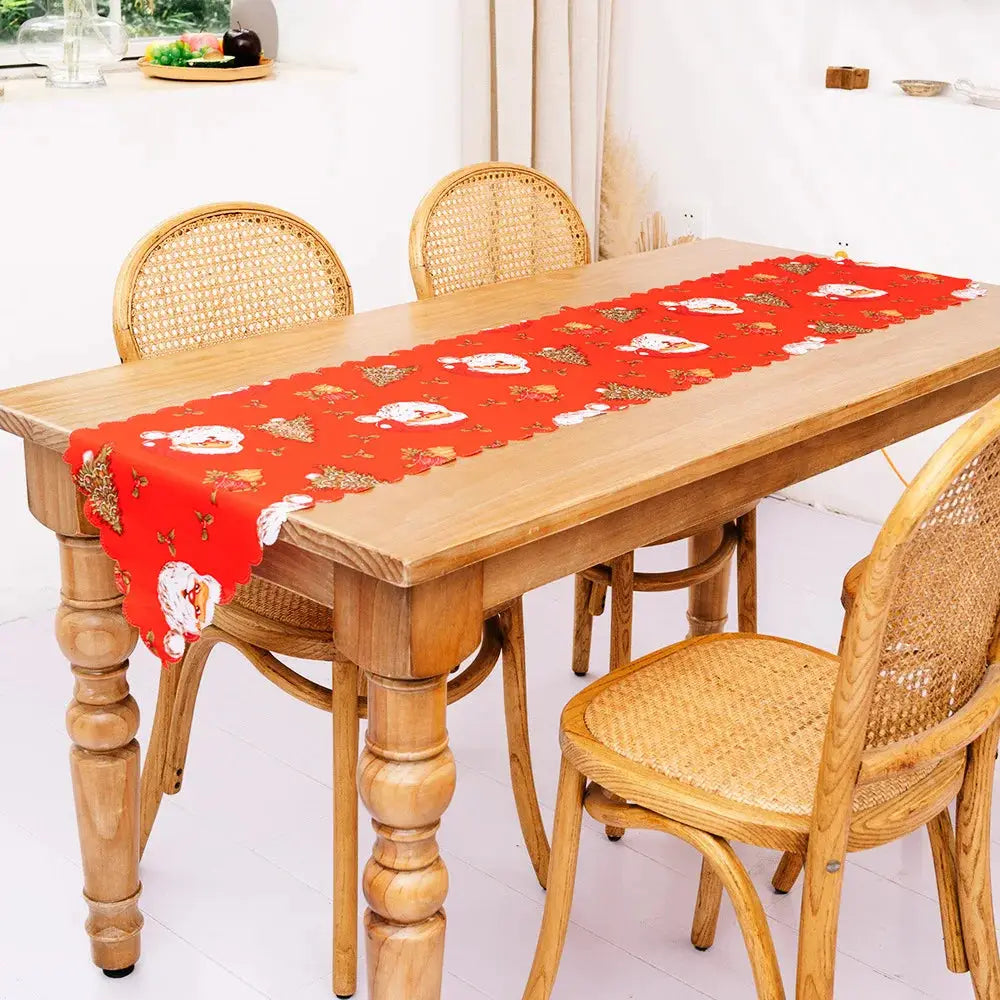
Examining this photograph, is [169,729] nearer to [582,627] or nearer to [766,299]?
[582,627]

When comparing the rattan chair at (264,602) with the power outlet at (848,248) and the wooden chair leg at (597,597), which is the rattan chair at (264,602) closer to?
the wooden chair leg at (597,597)

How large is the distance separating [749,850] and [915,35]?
2071 mm

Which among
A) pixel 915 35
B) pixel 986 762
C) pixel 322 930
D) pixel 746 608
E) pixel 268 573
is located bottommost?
pixel 322 930

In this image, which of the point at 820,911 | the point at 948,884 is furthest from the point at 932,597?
the point at 948,884

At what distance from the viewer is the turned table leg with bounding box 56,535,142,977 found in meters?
1.76

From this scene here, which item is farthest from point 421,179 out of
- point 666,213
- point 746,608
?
point 746,608

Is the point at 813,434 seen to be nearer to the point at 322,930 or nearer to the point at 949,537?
the point at 949,537

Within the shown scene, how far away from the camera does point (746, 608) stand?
250cm

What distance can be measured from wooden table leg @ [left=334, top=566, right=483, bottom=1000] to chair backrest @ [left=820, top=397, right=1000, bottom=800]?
363mm

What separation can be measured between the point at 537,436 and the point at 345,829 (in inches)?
23.0

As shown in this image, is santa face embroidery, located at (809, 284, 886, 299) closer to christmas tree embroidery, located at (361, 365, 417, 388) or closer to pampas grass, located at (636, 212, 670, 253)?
christmas tree embroidery, located at (361, 365, 417, 388)

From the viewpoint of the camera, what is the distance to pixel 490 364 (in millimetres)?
1971

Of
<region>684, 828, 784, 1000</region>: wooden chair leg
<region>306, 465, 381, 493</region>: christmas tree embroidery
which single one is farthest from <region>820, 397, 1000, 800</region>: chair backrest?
<region>306, 465, 381, 493</region>: christmas tree embroidery

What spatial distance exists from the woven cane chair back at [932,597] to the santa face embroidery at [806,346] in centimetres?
56
